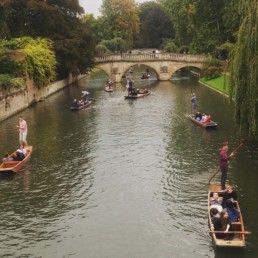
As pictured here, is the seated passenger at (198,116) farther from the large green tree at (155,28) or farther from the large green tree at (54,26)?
the large green tree at (155,28)

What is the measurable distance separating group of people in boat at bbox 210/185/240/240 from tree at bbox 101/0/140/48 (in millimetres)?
86729

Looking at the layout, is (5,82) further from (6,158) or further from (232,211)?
(232,211)

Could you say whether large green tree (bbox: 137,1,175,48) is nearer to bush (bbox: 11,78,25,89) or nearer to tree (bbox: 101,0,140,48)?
tree (bbox: 101,0,140,48)

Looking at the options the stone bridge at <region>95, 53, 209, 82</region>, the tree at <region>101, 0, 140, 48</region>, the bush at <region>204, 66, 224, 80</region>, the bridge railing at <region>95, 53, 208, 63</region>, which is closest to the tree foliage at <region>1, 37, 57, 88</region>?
the bridge railing at <region>95, 53, 208, 63</region>

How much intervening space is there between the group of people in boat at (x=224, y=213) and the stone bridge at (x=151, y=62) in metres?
52.3

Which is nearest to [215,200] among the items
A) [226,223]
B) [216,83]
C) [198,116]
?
[226,223]

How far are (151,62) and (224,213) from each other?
2151 inches

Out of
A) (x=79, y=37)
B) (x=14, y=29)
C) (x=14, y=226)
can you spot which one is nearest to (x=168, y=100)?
(x=79, y=37)

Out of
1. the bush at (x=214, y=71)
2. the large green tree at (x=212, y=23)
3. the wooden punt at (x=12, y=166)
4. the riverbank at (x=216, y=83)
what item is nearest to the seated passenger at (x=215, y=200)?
the wooden punt at (x=12, y=166)

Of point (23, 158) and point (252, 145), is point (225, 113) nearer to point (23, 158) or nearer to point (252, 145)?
point (252, 145)

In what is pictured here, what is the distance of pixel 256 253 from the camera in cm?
1259

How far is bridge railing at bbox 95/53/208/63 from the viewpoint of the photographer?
65312 millimetres

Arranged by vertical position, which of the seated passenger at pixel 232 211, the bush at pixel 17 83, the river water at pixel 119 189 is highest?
the bush at pixel 17 83

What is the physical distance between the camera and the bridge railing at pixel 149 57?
65312 mm
